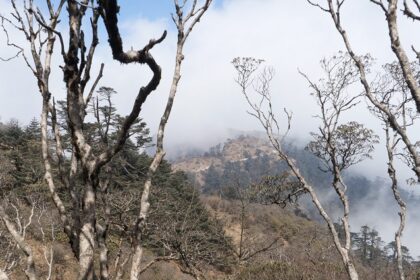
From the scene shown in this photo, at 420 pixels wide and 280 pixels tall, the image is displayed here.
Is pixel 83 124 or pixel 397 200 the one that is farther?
pixel 397 200

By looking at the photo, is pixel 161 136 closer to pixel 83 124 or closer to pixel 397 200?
pixel 83 124

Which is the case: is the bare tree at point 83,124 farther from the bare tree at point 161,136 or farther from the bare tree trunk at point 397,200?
the bare tree trunk at point 397,200

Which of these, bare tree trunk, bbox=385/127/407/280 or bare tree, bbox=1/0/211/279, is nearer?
bare tree, bbox=1/0/211/279

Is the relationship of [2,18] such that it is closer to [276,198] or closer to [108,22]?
[108,22]

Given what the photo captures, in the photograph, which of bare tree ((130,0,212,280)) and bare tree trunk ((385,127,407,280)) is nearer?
bare tree ((130,0,212,280))

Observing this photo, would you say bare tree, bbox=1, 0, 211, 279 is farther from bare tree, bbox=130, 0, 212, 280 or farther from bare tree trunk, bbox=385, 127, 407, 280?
bare tree trunk, bbox=385, 127, 407, 280

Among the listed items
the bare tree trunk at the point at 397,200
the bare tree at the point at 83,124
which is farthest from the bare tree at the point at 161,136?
the bare tree trunk at the point at 397,200

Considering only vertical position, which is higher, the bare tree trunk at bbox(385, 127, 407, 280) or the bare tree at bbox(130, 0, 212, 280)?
the bare tree trunk at bbox(385, 127, 407, 280)

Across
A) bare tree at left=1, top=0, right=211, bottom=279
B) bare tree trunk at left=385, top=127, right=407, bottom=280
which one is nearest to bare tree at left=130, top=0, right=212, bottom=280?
bare tree at left=1, top=0, right=211, bottom=279

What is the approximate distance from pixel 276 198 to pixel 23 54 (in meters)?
10.7

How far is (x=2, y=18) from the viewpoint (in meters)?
4.25

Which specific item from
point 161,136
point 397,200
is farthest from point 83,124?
point 397,200

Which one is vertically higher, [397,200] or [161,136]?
[397,200]

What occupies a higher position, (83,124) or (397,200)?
(397,200)
